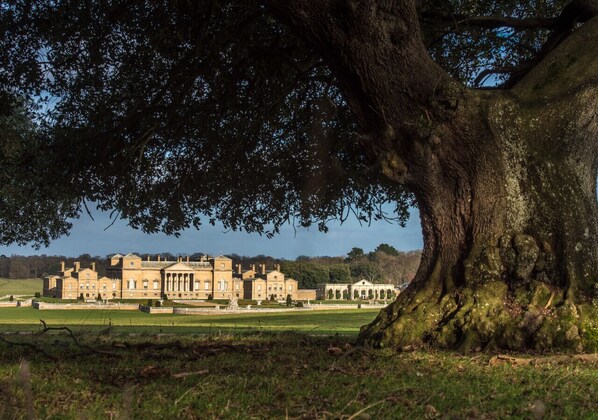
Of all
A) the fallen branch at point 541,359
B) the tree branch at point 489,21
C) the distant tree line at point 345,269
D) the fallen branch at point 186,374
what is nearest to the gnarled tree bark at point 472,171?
the fallen branch at point 541,359

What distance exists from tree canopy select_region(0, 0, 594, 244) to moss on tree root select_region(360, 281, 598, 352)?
132 inches

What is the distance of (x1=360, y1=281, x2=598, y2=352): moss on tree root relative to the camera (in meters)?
5.83

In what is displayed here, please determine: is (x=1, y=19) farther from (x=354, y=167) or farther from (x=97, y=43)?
(x=354, y=167)

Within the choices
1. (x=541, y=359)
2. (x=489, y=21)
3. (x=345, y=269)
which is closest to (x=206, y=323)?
(x=489, y=21)

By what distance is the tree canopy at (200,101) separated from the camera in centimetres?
894

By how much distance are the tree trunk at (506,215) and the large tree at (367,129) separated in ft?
0.05

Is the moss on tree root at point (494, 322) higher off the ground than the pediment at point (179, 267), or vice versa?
the pediment at point (179, 267)

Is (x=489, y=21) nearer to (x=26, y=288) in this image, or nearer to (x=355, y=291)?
(x=355, y=291)

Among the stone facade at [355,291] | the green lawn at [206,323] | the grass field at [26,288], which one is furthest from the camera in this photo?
the stone facade at [355,291]

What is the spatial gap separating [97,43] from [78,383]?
7192 mm

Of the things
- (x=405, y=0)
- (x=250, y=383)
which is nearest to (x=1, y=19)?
(x=405, y=0)

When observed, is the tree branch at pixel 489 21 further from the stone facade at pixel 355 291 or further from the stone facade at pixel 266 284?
the stone facade at pixel 355 291

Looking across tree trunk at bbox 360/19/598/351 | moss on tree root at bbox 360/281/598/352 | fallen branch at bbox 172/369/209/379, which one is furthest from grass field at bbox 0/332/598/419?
tree trunk at bbox 360/19/598/351

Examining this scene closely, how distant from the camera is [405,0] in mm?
6539
